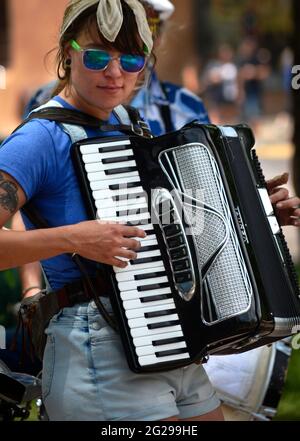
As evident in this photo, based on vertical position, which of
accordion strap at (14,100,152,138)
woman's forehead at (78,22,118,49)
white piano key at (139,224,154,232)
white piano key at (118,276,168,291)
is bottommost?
white piano key at (118,276,168,291)

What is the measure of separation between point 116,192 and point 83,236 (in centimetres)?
22

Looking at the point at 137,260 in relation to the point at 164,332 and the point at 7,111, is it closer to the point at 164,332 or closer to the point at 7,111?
the point at 164,332

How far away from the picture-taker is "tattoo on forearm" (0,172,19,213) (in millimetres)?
2838

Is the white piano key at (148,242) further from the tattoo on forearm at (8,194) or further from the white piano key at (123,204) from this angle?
the tattoo on forearm at (8,194)

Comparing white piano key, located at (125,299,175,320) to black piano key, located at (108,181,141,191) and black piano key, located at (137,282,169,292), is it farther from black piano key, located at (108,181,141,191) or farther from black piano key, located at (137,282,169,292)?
black piano key, located at (108,181,141,191)

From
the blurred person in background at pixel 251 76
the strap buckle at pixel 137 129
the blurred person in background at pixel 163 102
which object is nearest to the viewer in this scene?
the strap buckle at pixel 137 129

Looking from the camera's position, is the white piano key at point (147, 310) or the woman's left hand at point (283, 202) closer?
the white piano key at point (147, 310)

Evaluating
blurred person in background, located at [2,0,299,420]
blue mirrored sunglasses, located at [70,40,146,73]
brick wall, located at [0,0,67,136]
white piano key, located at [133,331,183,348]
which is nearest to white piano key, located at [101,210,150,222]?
white piano key, located at [133,331,183,348]

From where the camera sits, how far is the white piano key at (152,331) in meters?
2.93

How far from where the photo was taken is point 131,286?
296 centimetres

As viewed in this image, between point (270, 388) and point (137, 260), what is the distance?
143 cm

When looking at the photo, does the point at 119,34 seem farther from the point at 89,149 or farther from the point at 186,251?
the point at 186,251

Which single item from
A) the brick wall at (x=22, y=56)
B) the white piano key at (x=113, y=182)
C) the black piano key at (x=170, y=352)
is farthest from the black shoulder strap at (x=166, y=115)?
the brick wall at (x=22, y=56)

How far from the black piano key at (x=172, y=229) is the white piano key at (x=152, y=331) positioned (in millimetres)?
259
